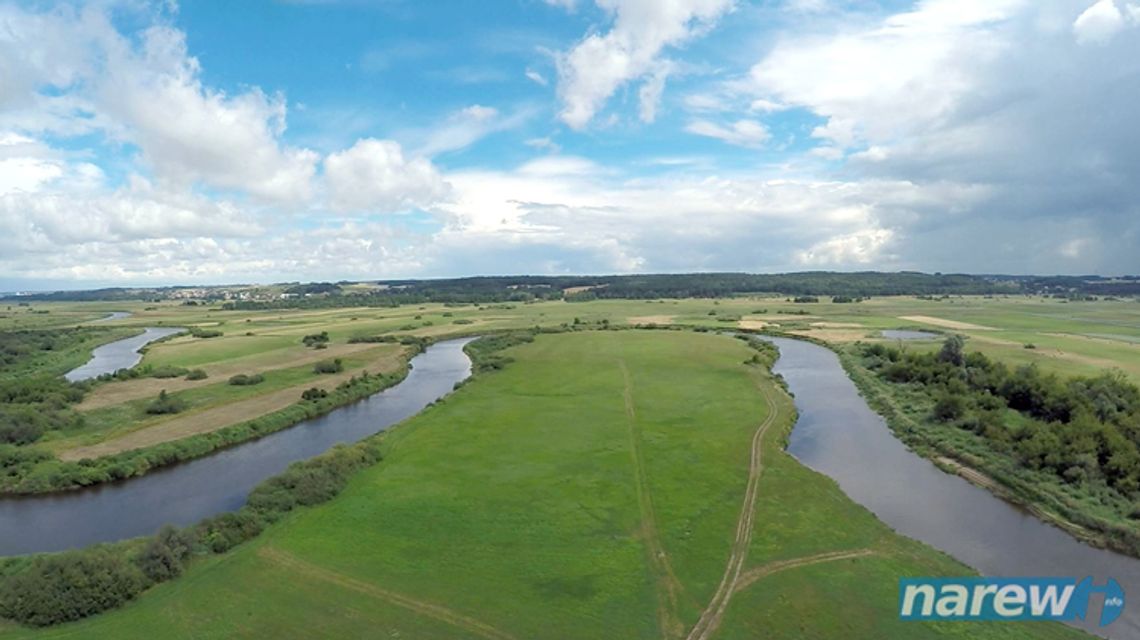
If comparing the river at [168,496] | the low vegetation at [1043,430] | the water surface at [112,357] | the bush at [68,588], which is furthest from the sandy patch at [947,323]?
the water surface at [112,357]

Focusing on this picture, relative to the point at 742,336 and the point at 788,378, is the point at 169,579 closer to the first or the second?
the point at 788,378

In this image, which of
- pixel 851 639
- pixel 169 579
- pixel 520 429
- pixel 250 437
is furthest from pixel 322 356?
pixel 851 639

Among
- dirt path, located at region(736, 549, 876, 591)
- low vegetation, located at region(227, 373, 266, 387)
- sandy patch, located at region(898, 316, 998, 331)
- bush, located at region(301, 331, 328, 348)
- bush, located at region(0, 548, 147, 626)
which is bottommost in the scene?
dirt path, located at region(736, 549, 876, 591)

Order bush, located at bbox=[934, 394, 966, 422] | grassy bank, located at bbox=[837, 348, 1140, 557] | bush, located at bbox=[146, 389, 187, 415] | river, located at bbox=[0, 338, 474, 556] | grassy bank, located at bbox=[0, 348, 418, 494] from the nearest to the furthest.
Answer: grassy bank, located at bbox=[837, 348, 1140, 557], river, located at bbox=[0, 338, 474, 556], grassy bank, located at bbox=[0, 348, 418, 494], bush, located at bbox=[934, 394, 966, 422], bush, located at bbox=[146, 389, 187, 415]

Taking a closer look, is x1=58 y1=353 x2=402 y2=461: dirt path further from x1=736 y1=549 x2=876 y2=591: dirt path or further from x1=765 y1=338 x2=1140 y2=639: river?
x1=765 y1=338 x2=1140 y2=639: river

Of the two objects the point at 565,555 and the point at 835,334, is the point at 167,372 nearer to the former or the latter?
the point at 565,555

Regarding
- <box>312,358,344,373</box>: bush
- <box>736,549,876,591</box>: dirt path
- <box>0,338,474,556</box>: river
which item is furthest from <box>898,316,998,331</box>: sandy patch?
<box>312,358,344,373</box>: bush

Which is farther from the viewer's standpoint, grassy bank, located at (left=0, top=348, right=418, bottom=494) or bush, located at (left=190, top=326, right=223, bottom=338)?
bush, located at (left=190, top=326, right=223, bottom=338)
